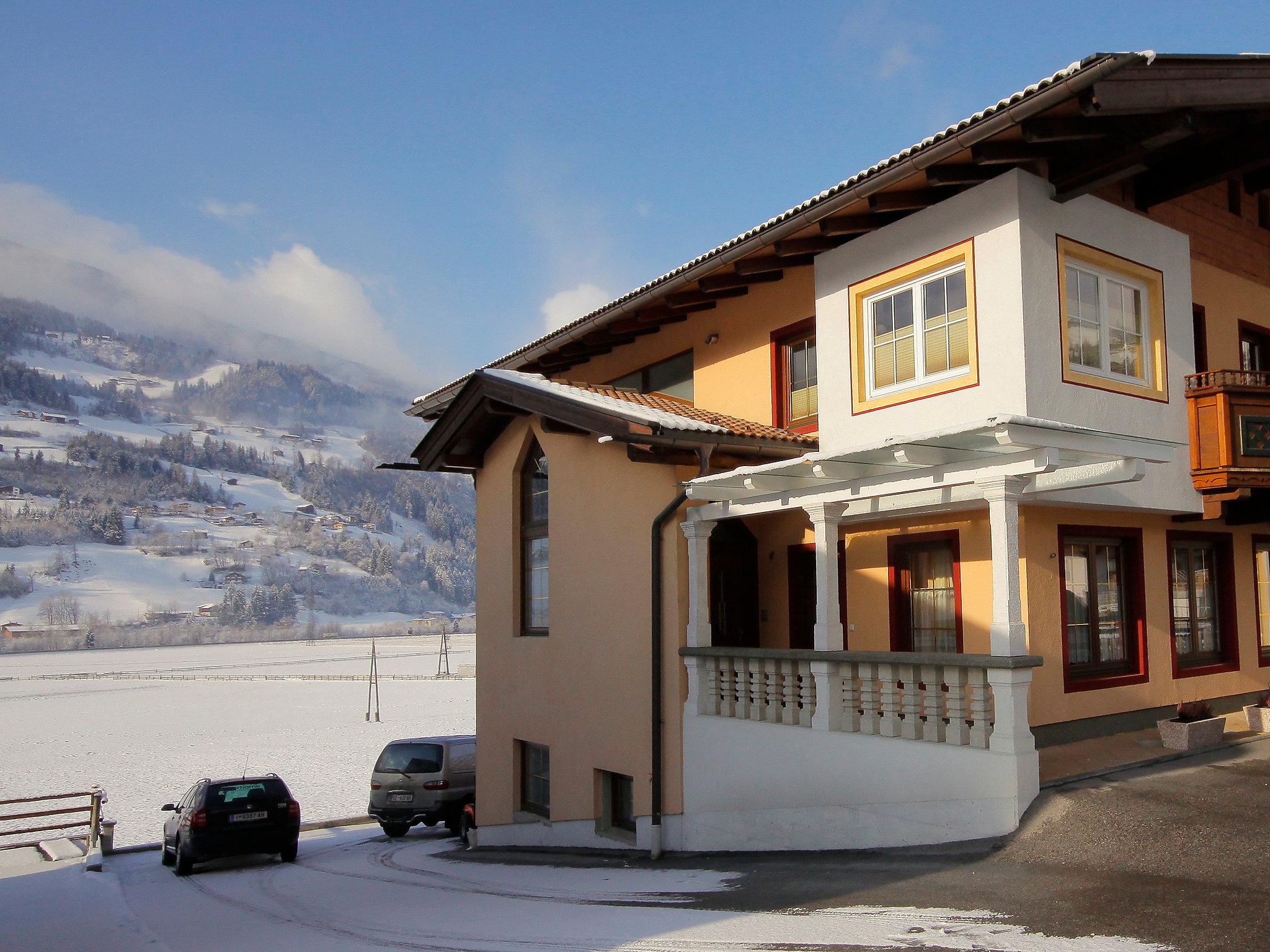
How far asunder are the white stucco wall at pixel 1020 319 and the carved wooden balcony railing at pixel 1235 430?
30cm

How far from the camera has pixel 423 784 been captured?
19.6 metres

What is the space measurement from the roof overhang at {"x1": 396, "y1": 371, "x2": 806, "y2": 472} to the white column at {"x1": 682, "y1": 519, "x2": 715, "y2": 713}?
0.81 metres

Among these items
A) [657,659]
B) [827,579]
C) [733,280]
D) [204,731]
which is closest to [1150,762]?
[827,579]

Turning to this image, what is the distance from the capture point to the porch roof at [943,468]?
26.1ft

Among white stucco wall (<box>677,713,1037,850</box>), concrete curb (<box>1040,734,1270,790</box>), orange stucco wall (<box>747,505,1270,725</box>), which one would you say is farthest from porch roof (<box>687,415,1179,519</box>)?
concrete curb (<box>1040,734,1270,790</box>)

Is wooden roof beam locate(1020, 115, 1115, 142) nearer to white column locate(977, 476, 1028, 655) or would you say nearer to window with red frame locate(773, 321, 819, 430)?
white column locate(977, 476, 1028, 655)

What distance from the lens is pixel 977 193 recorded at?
10305 mm

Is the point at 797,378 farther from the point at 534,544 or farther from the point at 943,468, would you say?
the point at 534,544

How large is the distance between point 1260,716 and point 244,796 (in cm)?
1507

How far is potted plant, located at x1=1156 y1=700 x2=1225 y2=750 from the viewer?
403 inches

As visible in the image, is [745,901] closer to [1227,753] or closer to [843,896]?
[843,896]

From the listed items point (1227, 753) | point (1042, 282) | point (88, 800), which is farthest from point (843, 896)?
point (88, 800)

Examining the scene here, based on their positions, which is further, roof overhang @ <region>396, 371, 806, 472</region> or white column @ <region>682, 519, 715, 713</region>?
white column @ <region>682, 519, 715, 713</region>

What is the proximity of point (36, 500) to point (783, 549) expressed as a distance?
219978 millimetres
